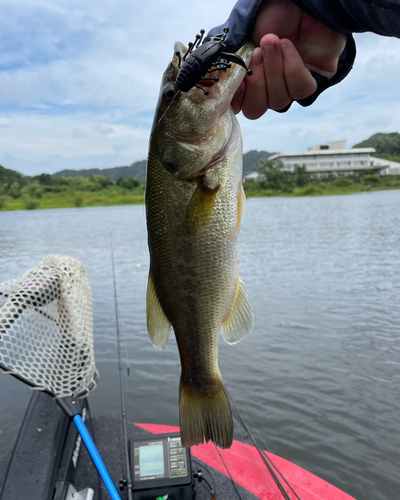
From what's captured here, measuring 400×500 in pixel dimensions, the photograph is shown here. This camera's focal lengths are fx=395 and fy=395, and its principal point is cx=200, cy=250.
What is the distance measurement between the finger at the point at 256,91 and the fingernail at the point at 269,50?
68 mm

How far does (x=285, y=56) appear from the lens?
4.21ft

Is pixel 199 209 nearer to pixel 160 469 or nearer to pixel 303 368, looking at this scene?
pixel 160 469

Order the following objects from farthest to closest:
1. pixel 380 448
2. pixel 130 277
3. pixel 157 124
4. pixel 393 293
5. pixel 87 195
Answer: pixel 87 195, pixel 130 277, pixel 393 293, pixel 380 448, pixel 157 124

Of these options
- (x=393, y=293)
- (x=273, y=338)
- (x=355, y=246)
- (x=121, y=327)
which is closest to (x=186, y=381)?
(x=273, y=338)

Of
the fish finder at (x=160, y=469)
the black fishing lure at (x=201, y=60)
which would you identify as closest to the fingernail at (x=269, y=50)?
the black fishing lure at (x=201, y=60)

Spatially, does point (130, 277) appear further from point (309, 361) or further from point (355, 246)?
point (355, 246)

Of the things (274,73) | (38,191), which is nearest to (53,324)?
(274,73)

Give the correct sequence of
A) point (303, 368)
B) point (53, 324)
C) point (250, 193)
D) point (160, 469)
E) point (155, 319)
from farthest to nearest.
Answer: point (250, 193) < point (303, 368) < point (53, 324) < point (160, 469) < point (155, 319)

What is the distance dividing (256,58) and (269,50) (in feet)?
0.32

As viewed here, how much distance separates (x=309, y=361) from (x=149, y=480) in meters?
4.78

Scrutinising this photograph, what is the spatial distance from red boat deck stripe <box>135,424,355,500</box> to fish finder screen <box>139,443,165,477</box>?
991 millimetres

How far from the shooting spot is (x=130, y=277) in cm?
1371

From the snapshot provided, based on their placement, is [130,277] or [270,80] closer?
[270,80]

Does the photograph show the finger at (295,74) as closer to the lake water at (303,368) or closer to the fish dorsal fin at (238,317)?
the fish dorsal fin at (238,317)
